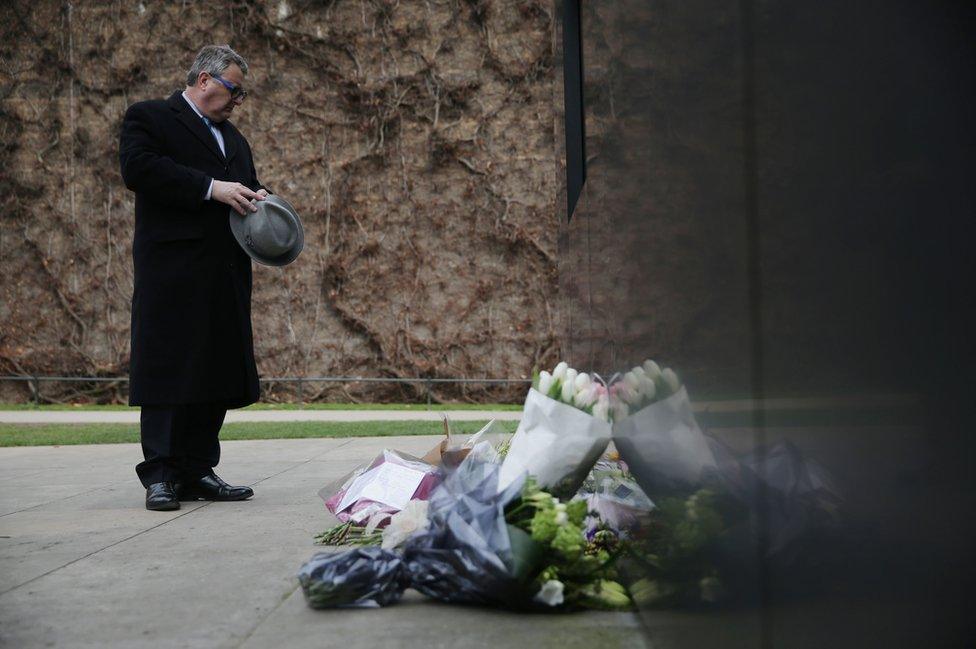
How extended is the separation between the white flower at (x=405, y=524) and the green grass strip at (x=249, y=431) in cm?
363

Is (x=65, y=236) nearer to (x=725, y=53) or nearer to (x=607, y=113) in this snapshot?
(x=607, y=113)

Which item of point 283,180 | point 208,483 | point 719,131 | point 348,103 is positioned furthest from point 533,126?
point 719,131

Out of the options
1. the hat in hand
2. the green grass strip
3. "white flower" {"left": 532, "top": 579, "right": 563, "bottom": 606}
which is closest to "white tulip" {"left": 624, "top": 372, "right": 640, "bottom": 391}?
"white flower" {"left": 532, "top": 579, "right": 563, "bottom": 606}

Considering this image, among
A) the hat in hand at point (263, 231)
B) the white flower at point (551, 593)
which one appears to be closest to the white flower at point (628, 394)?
the white flower at point (551, 593)

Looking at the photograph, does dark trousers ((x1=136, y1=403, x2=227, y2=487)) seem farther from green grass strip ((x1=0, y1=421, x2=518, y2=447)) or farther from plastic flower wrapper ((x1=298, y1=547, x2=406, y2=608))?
green grass strip ((x1=0, y1=421, x2=518, y2=447))

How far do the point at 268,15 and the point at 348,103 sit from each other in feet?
4.95

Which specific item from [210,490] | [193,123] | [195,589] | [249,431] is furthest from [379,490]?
[249,431]

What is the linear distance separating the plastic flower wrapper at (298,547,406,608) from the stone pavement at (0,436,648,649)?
1.1 inches

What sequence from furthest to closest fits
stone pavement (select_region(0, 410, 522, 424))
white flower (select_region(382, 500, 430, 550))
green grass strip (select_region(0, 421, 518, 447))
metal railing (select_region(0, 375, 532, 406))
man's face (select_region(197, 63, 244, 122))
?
metal railing (select_region(0, 375, 532, 406)), stone pavement (select_region(0, 410, 522, 424)), green grass strip (select_region(0, 421, 518, 447)), man's face (select_region(197, 63, 244, 122)), white flower (select_region(382, 500, 430, 550))

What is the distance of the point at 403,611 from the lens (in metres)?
1.75

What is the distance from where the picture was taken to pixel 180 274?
3.41 meters

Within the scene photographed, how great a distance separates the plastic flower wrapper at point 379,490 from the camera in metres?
2.59

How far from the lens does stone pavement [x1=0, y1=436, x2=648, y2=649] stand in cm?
157

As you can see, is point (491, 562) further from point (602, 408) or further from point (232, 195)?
point (232, 195)
